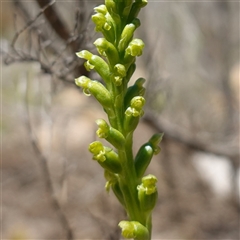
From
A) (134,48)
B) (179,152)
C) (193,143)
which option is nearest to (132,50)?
(134,48)

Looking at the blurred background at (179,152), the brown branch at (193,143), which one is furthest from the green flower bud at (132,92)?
the blurred background at (179,152)

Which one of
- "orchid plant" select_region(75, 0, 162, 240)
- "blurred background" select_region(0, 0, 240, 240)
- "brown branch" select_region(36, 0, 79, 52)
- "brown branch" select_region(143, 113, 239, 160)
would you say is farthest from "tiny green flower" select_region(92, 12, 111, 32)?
"blurred background" select_region(0, 0, 240, 240)

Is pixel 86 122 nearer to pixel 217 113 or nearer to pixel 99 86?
pixel 217 113

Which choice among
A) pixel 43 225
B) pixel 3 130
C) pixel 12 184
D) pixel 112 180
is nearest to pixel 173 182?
pixel 43 225

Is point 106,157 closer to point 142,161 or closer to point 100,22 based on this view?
point 142,161

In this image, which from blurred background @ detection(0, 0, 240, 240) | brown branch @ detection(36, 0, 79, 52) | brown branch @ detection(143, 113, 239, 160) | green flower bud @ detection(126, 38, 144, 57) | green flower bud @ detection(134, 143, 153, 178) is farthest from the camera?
blurred background @ detection(0, 0, 240, 240)

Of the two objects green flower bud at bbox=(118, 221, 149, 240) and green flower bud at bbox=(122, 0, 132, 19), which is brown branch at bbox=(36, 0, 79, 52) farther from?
green flower bud at bbox=(118, 221, 149, 240)

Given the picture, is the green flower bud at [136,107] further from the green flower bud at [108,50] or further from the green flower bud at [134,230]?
the green flower bud at [134,230]
